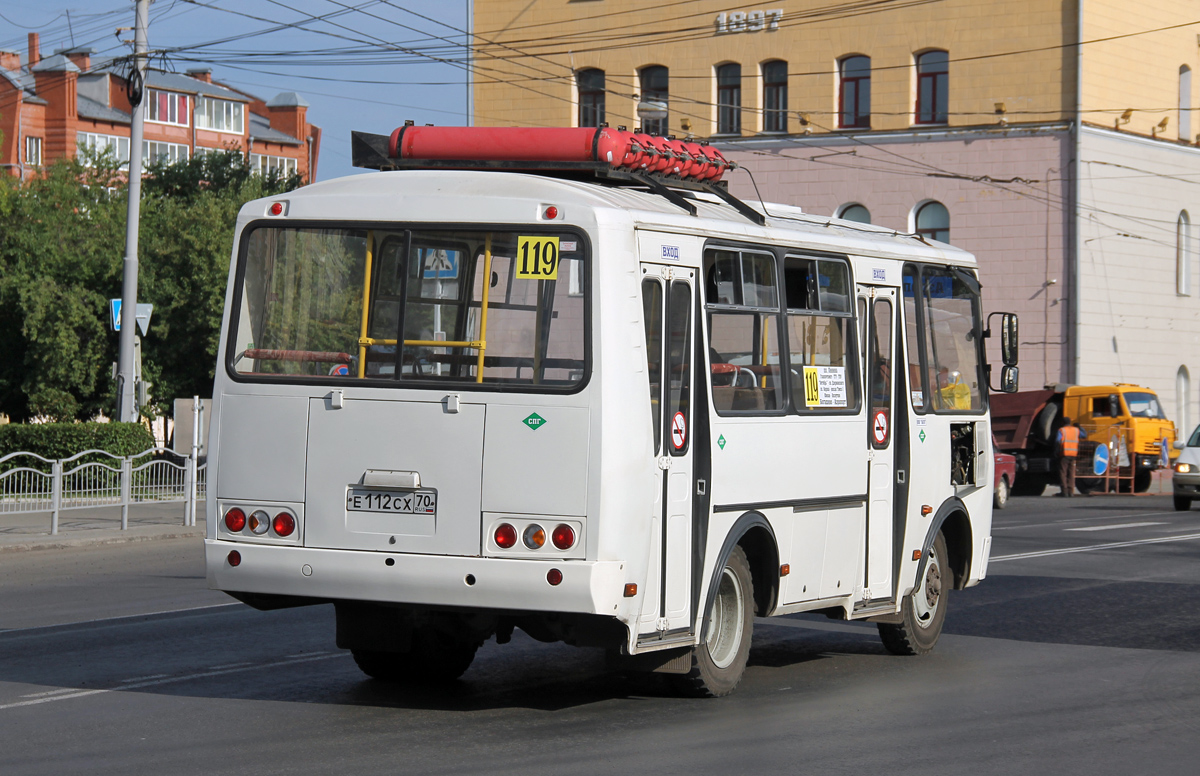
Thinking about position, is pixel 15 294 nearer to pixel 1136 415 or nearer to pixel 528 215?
pixel 1136 415

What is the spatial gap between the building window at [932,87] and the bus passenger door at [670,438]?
38.9m

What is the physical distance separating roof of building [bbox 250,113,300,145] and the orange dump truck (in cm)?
8100

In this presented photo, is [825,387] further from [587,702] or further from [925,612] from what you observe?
[587,702]

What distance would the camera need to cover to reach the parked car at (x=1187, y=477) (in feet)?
99.7

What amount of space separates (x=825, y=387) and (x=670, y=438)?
6.01ft

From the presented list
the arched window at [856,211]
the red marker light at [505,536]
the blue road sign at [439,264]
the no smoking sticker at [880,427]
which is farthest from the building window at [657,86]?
the red marker light at [505,536]

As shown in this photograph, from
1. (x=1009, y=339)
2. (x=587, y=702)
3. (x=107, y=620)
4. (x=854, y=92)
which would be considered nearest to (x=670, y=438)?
(x=587, y=702)

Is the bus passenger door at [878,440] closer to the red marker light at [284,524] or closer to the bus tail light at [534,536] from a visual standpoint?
the bus tail light at [534,536]

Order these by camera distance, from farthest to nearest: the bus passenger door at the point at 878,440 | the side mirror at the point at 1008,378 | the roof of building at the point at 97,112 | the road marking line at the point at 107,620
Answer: the roof of building at the point at 97,112, the road marking line at the point at 107,620, the side mirror at the point at 1008,378, the bus passenger door at the point at 878,440

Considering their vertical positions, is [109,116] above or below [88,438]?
above

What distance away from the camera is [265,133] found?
365 feet

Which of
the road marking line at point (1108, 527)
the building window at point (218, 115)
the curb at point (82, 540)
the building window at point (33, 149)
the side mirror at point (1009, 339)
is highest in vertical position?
the building window at point (218, 115)

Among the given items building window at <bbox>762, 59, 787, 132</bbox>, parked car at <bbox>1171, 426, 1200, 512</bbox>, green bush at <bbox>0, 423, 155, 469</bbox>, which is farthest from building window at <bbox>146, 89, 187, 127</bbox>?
parked car at <bbox>1171, 426, 1200, 512</bbox>

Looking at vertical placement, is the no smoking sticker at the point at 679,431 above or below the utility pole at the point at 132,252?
below
